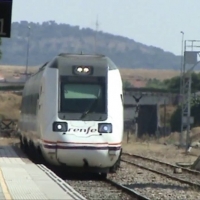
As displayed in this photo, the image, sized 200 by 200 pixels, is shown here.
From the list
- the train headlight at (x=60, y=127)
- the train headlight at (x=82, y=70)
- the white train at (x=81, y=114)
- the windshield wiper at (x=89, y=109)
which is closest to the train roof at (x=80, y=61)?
the white train at (x=81, y=114)

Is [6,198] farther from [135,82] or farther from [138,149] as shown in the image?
[135,82]

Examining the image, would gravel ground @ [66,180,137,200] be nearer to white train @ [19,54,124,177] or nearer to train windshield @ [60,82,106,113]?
white train @ [19,54,124,177]

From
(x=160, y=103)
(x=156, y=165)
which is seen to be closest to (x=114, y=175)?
(x=156, y=165)

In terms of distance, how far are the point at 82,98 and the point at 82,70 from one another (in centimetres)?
83

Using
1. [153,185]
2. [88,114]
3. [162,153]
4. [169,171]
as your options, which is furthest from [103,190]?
[162,153]

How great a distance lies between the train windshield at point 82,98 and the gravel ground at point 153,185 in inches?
90.3

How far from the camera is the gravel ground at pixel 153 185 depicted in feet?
62.6

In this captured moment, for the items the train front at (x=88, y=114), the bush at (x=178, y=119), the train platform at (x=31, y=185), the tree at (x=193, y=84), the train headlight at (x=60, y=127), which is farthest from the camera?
the tree at (x=193, y=84)

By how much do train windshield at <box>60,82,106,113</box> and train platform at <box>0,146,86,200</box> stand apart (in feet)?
6.39

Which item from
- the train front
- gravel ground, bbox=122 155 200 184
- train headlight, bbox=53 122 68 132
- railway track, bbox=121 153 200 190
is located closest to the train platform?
the train front

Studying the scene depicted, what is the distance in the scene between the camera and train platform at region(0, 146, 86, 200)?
1608cm

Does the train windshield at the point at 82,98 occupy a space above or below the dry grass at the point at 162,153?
above

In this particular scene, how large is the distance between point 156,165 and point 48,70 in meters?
9.43

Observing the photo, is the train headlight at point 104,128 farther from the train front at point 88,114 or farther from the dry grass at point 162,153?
the dry grass at point 162,153
